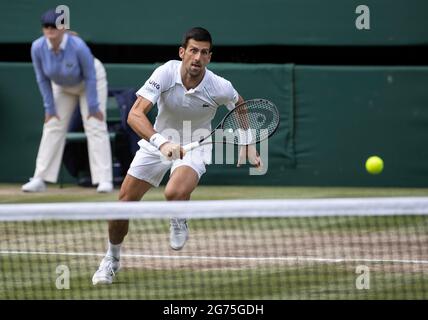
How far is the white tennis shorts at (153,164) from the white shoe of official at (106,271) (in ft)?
1.82

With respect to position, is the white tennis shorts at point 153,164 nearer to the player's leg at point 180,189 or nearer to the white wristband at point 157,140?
the player's leg at point 180,189

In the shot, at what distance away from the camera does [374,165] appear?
36.8ft

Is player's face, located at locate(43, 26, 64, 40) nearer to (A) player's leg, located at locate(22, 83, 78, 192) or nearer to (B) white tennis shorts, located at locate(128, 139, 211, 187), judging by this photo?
(A) player's leg, located at locate(22, 83, 78, 192)

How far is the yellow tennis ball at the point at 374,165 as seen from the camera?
1121 cm

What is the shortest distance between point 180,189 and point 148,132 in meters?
0.42

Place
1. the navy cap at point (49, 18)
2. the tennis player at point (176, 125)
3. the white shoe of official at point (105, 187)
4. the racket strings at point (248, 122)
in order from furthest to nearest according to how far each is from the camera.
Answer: the white shoe of official at point (105, 187)
the navy cap at point (49, 18)
the racket strings at point (248, 122)
the tennis player at point (176, 125)

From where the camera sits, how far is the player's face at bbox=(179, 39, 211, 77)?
6977 millimetres

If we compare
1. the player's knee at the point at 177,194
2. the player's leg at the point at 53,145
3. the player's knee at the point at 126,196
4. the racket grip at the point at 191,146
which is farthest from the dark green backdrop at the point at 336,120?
the racket grip at the point at 191,146

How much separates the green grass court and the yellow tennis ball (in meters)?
1.61

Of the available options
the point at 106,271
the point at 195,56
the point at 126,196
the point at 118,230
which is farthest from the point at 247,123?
the point at 106,271

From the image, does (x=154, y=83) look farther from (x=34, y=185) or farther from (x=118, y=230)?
(x=34, y=185)

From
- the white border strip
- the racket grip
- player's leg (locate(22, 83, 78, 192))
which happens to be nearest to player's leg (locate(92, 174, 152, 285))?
the racket grip
